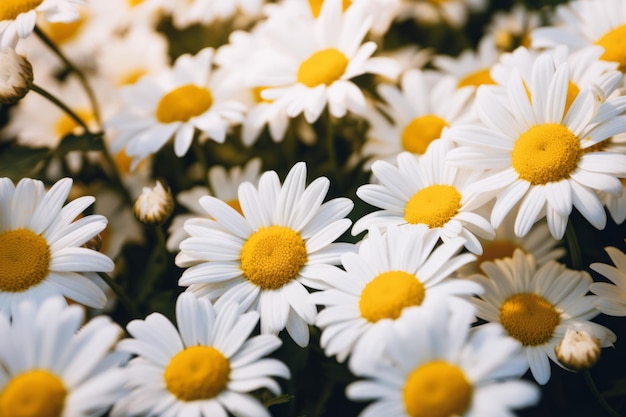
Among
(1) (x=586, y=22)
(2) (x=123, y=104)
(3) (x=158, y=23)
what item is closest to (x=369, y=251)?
(1) (x=586, y=22)

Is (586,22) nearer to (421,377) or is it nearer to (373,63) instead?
(373,63)

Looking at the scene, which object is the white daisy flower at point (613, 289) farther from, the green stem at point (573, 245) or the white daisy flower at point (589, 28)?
the white daisy flower at point (589, 28)

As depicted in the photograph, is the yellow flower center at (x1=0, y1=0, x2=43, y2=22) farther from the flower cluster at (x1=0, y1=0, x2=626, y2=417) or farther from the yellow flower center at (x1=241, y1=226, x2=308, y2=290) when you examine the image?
the yellow flower center at (x1=241, y1=226, x2=308, y2=290)

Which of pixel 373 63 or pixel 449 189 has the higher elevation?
pixel 373 63

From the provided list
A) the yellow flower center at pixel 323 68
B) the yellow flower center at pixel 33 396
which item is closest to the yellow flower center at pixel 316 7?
the yellow flower center at pixel 323 68

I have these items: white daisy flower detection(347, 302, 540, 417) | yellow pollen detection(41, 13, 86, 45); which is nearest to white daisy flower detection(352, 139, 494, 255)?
white daisy flower detection(347, 302, 540, 417)

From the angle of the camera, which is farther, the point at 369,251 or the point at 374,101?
the point at 374,101

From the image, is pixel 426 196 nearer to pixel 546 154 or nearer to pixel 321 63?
pixel 546 154
